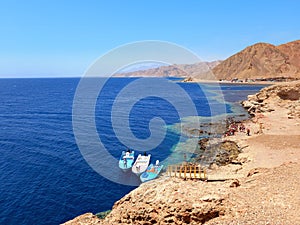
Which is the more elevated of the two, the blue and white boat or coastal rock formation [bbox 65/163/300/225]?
coastal rock formation [bbox 65/163/300/225]

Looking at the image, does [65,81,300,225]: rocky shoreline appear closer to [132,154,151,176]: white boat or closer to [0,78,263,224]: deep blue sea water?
[0,78,263,224]: deep blue sea water

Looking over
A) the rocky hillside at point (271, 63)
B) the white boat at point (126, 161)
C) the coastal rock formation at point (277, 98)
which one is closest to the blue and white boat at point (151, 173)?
the white boat at point (126, 161)

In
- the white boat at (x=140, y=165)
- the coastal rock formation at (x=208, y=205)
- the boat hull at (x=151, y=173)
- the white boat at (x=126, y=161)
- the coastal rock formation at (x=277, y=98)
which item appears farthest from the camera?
the coastal rock formation at (x=277, y=98)

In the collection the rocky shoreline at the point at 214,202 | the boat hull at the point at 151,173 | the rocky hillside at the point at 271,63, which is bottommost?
the boat hull at the point at 151,173

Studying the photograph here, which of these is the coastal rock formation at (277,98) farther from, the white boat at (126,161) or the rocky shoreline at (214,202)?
the rocky shoreline at (214,202)

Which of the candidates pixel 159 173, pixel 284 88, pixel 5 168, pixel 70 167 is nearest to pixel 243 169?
pixel 159 173

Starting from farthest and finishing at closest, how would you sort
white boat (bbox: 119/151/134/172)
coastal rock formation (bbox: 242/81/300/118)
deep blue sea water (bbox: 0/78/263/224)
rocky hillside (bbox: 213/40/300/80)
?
rocky hillside (bbox: 213/40/300/80) < coastal rock formation (bbox: 242/81/300/118) < white boat (bbox: 119/151/134/172) < deep blue sea water (bbox: 0/78/263/224)

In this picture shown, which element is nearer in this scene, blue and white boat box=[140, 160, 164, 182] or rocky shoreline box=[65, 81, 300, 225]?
rocky shoreline box=[65, 81, 300, 225]

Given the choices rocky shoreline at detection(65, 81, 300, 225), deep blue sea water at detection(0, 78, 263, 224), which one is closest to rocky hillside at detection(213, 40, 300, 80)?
deep blue sea water at detection(0, 78, 263, 224)

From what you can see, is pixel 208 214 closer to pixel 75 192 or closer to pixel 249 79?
pixel 75 192

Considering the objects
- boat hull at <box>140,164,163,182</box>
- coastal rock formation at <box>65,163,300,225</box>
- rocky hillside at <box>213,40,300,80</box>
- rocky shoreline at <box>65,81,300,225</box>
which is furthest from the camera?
rocky hillside at <box>213,40,300,80</box>

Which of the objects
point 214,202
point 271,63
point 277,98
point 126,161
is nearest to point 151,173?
point 126,161

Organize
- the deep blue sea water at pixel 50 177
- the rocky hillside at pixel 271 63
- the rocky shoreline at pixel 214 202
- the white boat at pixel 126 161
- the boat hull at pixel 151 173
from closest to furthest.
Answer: the rocky shoreline at pixel 214 202 < the deep blue sea water at pixel 50 177 < the boat hull at pixel 151 173 < the white boat at pixel 126 161 < the rocky hillside at pixel 271 63

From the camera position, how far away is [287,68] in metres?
179
